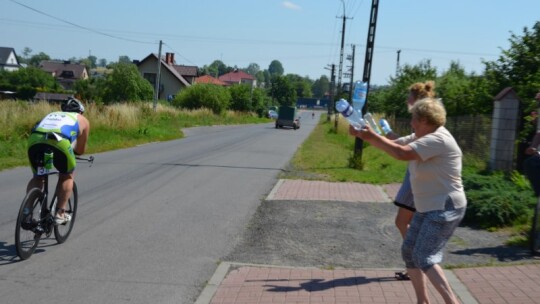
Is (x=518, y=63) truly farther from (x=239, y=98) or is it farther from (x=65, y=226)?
(x=239, y=98)

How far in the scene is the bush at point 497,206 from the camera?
8.07 meters

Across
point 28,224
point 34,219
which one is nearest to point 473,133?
point 34,219

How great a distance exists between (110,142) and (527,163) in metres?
18.2

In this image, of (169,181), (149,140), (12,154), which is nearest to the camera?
(169,181)

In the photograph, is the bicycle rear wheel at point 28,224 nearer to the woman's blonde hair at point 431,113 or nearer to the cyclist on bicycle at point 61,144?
the cyclist on bicycle at point 61,144

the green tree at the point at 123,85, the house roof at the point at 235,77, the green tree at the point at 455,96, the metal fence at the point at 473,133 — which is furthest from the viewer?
the house roof at the point at 235,77

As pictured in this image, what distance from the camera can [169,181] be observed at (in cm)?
1290

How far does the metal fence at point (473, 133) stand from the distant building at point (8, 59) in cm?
12481

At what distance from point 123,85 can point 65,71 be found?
73.8 m

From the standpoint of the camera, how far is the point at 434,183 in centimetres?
433

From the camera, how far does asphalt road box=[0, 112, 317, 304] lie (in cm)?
539

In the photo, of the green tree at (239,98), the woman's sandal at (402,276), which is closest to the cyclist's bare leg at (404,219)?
the woman's sandal at (402,276)

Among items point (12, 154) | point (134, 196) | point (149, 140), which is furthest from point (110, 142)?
point (134, 196)

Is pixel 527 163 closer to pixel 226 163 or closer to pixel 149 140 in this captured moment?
pixel 226 163
